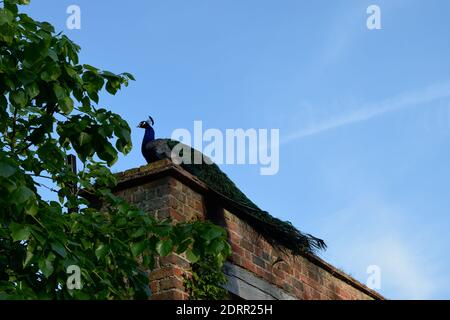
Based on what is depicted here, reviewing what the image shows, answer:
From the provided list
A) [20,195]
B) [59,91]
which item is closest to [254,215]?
[59,91]

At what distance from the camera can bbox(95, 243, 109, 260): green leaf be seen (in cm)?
670

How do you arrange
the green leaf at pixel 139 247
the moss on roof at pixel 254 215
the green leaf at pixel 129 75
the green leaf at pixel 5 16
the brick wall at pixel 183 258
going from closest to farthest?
the green leaf at pixel 5 16, the green leaf at pixel 139 247, the green leaf at pixel 129 75, the brick wall at pixel 183 258, the moss on roof at pixel 254 215

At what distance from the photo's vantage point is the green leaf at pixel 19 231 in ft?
19.3

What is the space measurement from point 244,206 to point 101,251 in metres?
3.32

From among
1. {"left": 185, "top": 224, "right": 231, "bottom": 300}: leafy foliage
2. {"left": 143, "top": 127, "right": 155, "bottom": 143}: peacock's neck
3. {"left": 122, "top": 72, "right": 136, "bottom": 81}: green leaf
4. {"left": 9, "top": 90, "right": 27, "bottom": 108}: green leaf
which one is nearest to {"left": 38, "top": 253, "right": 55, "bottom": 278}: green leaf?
{"left": 9, "top": 90, "right": 27, "bottom": 108}: green leaf

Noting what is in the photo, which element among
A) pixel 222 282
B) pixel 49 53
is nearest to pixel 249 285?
pixel 222 282

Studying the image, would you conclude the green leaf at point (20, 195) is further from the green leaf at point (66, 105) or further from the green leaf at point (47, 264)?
the green leaf at point (66, 105)

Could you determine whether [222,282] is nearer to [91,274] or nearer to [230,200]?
[230,200]

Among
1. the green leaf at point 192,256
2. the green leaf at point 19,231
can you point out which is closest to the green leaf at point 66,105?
the green leaf at point 19,231

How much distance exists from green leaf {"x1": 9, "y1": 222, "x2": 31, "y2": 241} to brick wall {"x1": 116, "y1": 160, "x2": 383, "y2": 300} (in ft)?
8.80

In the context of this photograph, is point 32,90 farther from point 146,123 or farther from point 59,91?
point 146,123

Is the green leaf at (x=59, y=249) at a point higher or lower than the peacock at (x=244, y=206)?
lower

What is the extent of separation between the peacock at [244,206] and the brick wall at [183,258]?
4.2 inches

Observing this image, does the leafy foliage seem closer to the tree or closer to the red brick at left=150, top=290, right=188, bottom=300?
the red brick at left=150, top=290, right=188, bottom=300
